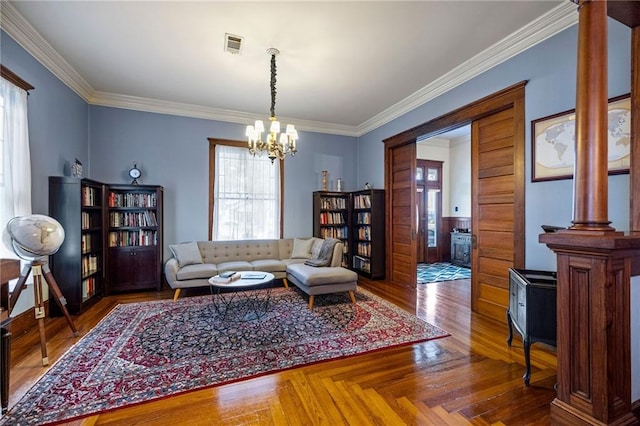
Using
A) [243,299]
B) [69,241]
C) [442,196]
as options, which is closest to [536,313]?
[243,299]

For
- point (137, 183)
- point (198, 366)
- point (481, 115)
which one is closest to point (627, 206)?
point (481, 115)

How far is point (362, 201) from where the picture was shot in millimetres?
5645

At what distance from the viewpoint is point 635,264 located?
5.21 feet

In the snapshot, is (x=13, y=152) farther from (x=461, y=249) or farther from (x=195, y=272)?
(x=461, y=249)

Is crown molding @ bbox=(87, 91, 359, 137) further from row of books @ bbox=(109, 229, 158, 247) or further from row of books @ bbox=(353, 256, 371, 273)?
row of books @ bbox=(353, 256, 371, 273)

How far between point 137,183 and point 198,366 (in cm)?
359

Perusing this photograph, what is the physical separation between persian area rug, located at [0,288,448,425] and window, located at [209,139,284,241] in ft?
5.88

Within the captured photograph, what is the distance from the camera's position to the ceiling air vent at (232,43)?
2.99 metres

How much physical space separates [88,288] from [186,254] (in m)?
1.25

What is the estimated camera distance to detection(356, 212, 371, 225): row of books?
5496mm

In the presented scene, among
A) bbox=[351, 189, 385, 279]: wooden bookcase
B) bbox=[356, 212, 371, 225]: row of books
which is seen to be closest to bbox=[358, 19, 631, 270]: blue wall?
bbox=[351, 189, 385, 279]: wooden bookcase

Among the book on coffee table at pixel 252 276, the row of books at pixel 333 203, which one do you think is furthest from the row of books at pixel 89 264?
the row of books at pixel 333 203

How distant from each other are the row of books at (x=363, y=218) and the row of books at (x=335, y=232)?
12.4 inches

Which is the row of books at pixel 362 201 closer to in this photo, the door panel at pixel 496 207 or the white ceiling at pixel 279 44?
the white ceiling at pixel 279 44
